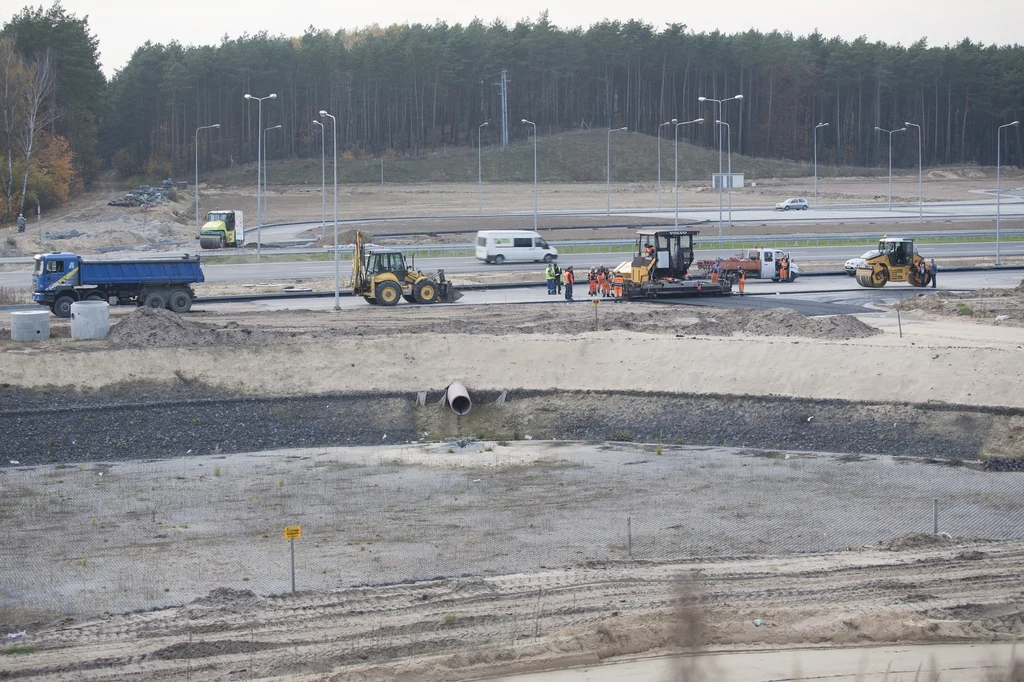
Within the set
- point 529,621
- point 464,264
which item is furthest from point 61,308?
point 529,621

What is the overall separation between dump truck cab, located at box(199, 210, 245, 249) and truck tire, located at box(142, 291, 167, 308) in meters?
25.1

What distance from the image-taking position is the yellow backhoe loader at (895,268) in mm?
42531

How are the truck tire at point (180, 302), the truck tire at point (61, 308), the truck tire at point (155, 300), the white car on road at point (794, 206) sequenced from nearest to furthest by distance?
1. the truck tire at point (61, 308)
2. the truck tire at point (155, 300)
3. the truck tire at point (180, 302)
4. the white car on road at point (794, 206)

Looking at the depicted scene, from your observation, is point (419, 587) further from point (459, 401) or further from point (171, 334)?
point (171, 334)

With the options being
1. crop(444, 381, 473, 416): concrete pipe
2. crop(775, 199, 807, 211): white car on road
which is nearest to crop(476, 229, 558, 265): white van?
crop(444, 381, 473, 416): concrete pipe

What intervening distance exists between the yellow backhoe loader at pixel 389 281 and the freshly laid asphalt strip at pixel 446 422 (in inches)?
490

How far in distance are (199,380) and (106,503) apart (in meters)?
7.65

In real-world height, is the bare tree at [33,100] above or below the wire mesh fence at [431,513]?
above

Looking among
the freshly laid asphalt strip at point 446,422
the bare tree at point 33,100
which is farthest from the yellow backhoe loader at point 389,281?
the bare tree at point 33,100

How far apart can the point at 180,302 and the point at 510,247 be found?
2038cm

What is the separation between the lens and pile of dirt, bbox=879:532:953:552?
16.1 meters

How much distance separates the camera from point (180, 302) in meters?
36.4

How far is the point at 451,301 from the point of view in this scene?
39.2m

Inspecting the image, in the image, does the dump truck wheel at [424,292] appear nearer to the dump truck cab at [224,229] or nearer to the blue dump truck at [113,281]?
the blue dump truck at [113,281]
